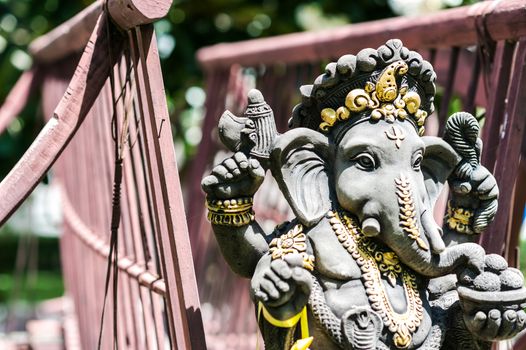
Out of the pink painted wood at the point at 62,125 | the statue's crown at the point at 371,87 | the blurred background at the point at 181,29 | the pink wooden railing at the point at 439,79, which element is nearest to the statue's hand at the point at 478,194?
the statue's crown at the point at 371,87

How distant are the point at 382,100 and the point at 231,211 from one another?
0.29m

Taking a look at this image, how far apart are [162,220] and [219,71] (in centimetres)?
218

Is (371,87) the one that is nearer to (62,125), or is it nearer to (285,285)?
(285,285)

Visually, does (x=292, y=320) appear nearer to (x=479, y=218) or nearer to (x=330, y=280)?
(x=330, y=280)

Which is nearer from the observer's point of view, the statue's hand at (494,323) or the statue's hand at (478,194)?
the statue's hand at (494,323)

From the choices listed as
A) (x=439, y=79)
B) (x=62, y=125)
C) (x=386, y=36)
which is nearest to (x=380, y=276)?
(x=62, y=125)

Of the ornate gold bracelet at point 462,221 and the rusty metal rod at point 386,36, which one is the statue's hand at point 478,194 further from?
the rusty metal rod at point 386,36

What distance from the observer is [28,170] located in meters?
1.80

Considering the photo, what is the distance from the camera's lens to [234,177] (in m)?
1.57

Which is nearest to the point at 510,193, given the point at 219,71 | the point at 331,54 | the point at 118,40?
the point at 118,40

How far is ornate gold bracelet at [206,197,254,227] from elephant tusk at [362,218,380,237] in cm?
18

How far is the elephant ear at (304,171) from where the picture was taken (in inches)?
63.1

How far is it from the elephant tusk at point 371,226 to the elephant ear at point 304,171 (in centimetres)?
7

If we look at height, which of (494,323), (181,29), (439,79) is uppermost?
(181,29)
